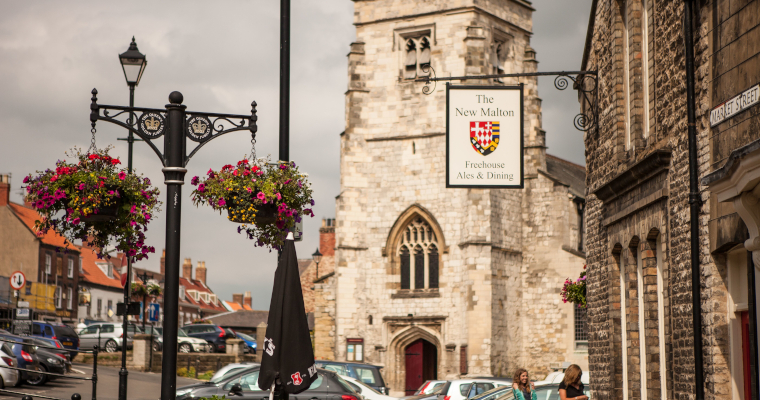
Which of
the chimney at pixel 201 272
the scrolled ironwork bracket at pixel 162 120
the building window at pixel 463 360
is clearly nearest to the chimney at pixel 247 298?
the chimney at pixel 201 272

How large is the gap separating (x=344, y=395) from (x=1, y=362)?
9708mm

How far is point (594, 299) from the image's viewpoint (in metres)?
15.3

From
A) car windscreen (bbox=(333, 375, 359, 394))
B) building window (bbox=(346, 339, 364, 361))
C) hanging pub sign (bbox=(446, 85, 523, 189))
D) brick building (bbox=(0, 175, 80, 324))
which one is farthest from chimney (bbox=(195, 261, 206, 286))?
hanging pub sign (bbox=(446, 85, 523, 189))

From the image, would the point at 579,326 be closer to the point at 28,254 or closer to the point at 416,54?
the point at 416,54

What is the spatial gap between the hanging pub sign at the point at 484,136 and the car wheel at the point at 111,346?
26.4m

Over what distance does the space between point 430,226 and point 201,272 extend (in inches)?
2485

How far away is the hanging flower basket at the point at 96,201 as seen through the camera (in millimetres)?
9016

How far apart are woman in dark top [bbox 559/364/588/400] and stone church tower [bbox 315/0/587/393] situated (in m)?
23.4

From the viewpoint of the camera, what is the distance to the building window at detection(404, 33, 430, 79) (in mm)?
37750

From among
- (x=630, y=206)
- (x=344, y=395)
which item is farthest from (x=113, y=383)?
(x=630, y=206)

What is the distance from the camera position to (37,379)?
872 inches

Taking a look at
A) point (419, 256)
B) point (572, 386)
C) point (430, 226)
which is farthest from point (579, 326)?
point (572, 386)

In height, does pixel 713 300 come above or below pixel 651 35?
below

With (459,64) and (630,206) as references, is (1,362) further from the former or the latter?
(459,64)
